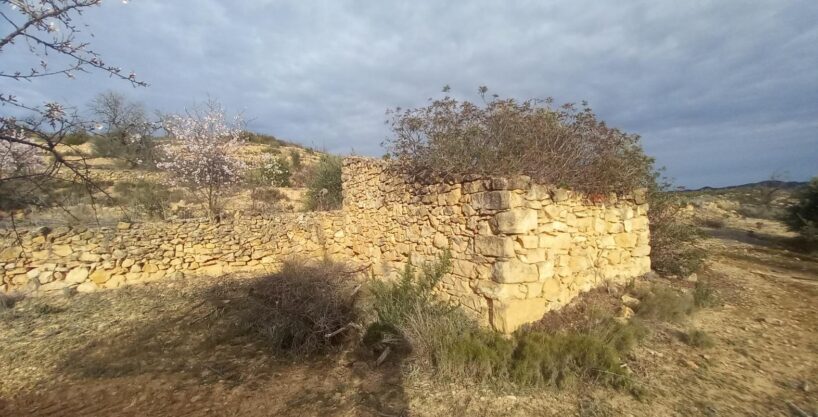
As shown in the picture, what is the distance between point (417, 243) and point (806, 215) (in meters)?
12.6

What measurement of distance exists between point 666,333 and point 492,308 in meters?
2.18

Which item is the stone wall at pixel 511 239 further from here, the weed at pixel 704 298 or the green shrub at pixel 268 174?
the green shrub at pixel 268 174

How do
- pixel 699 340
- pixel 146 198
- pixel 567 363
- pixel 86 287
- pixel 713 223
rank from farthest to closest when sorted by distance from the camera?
pixel 713 223
pixel 146 198
pixel 86 287
pixel 699 340
pixel 567 363

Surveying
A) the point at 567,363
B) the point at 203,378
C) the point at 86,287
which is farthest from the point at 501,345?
the point at 86,287

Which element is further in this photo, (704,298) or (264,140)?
(264,140)

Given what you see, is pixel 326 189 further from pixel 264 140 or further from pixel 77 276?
pixel 264 140

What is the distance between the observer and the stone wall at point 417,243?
455cm

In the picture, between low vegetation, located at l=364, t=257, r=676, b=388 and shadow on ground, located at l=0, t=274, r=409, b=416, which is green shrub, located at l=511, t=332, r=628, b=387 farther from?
shadow on ground, located at l=0, t=274, r=409, b=416

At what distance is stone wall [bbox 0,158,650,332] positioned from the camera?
14.9ft

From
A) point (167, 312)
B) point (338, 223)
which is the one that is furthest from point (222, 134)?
point (167, 312)

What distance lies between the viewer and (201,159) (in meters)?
11.3

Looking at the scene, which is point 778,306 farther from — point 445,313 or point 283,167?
point 283,167

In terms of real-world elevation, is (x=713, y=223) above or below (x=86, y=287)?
above

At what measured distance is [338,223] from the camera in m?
8.94
